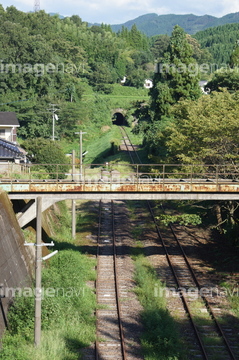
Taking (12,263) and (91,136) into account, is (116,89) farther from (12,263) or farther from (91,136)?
(12,263)

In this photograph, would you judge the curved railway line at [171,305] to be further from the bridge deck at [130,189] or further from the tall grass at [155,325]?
the bridge deck at [130,189]

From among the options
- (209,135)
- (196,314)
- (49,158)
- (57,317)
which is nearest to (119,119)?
(49,158)

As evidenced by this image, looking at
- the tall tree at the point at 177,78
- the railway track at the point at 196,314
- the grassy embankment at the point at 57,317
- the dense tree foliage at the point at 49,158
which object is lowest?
the railway track at the point at 196,314

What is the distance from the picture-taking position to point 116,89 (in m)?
121

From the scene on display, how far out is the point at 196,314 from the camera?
79.1 ft

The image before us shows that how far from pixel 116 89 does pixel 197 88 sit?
213 feet

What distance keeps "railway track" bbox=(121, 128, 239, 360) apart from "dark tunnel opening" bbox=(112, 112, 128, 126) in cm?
7107

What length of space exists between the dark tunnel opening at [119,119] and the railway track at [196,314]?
71.1m

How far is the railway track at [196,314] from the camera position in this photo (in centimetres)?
2059

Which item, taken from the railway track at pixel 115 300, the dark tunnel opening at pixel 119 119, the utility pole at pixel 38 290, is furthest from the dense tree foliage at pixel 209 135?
the dark tunnel opening at pixel 119 119

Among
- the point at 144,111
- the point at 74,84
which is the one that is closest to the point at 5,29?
the point at 74,84

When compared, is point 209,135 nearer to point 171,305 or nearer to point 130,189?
point 130,189

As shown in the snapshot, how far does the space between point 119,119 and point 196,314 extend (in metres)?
86.9

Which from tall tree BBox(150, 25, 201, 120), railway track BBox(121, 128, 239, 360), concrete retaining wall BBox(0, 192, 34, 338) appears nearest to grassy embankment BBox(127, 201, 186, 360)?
railway track BBox(121, 128, 239, 360)
